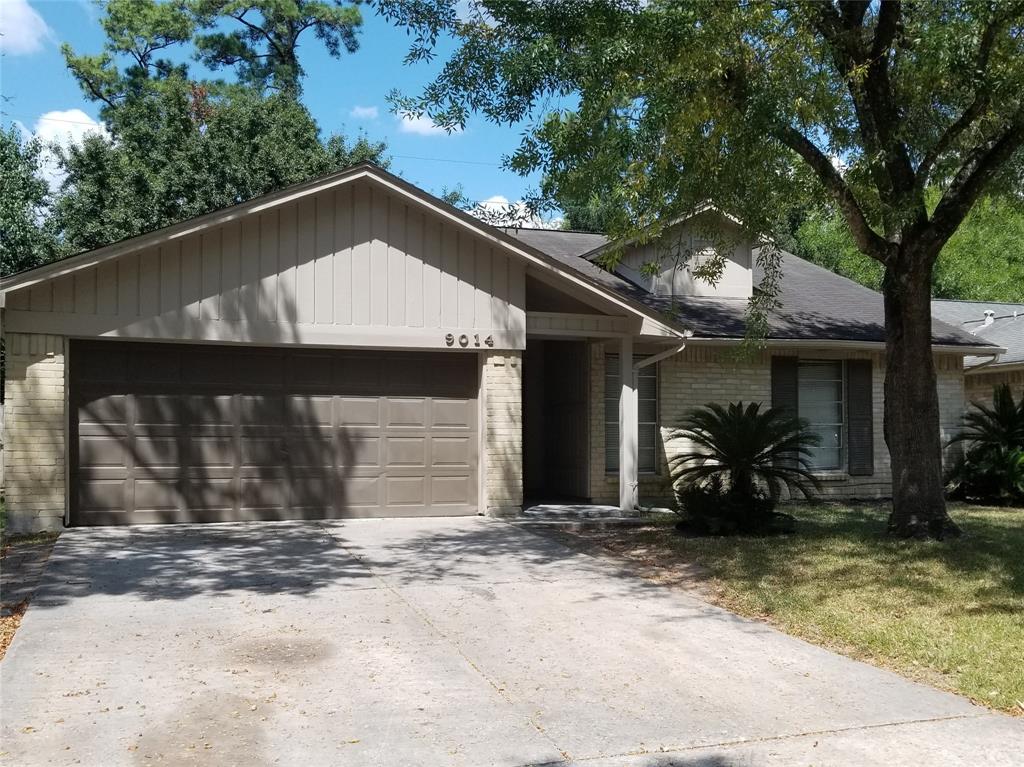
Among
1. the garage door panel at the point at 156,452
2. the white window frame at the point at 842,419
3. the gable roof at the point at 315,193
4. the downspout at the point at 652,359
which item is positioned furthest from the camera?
the white window frame at the point at 842,419

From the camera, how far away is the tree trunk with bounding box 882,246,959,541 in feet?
36.0

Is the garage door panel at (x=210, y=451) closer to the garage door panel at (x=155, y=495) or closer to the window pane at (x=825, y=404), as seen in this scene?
the garage door panel at (x=155, y=495)

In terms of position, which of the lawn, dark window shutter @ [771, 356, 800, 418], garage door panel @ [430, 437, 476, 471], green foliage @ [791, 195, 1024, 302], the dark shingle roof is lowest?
the lawn

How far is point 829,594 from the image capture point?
28.1 feet

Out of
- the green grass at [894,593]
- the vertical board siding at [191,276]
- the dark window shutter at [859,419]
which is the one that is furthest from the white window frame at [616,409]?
the vertical board siding at [191,276]

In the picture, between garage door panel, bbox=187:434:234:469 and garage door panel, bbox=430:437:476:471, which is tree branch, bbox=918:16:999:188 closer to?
garage door panel, bbox=430:437:476:471

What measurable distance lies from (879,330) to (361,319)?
9023 millimetres

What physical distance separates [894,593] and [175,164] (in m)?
21.2

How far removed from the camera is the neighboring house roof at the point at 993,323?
19.1 meters

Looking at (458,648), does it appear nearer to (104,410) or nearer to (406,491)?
(406,491)

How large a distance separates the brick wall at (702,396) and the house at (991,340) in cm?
285

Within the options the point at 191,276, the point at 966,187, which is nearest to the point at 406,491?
the point at 191,276

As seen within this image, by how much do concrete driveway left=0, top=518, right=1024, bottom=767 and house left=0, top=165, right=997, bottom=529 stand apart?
3030 millimetres

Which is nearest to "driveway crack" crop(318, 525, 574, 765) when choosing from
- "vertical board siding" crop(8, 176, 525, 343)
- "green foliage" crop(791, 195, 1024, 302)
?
"vertical board siding" crop(8, 176, 525, 343)
